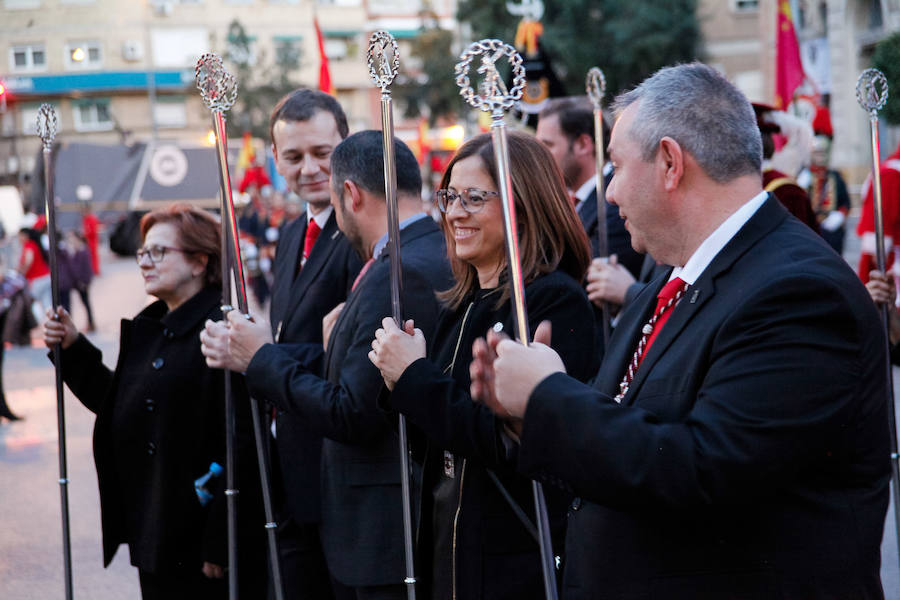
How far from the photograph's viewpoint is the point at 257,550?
13.8 feet

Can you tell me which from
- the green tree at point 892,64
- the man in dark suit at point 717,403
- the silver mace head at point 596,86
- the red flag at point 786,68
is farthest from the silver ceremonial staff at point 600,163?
the green tree at point 892,64

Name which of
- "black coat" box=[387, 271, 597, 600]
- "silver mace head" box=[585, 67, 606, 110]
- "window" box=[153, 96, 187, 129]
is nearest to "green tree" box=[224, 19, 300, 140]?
"window" box=[153, 96, 187, 129]

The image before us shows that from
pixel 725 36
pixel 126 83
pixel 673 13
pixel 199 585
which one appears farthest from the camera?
pixel 126 83

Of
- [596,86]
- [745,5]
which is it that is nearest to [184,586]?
[596,86]

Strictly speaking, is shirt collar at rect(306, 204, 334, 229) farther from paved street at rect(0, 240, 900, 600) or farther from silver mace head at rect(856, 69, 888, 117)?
paved street at rect(0, 240, 900, 600)

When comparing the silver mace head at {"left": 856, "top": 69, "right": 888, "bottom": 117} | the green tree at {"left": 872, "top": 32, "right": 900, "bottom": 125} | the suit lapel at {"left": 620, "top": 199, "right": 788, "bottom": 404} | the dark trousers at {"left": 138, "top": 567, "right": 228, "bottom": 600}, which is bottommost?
the dark trousers at {"left": 138, "top": 567, "right": 228, "bottom": 600}

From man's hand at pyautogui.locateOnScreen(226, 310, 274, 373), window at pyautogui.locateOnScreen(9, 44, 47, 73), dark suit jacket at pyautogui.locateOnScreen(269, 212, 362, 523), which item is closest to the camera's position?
man's hand at pyautogui.locateOnScreen(226, 310, 274, 373)

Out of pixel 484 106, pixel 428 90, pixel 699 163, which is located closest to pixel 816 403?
pixel 699 163

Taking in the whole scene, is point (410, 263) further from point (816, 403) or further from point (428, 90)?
point (428, 90)

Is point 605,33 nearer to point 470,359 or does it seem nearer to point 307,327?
point 307,327

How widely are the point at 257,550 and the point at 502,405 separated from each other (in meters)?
2.28

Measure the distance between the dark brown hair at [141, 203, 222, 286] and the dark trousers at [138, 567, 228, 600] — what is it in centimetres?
108

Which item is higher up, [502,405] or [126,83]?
[126,83]

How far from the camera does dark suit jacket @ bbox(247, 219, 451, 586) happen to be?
3391 millimetres
